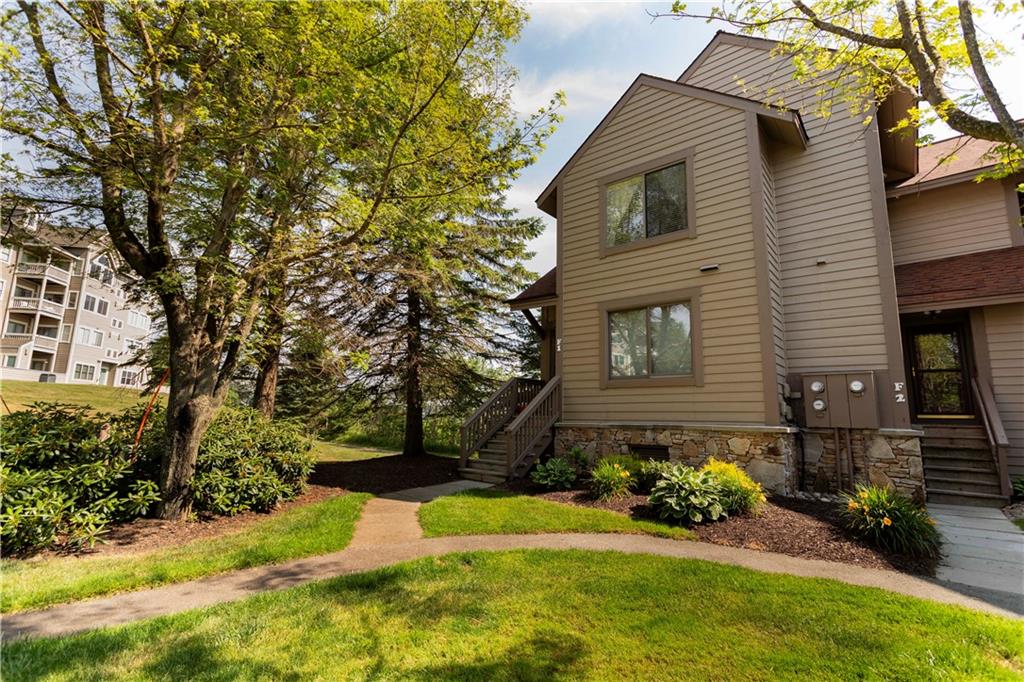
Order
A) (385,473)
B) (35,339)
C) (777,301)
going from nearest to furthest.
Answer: (777,301), (385,473), (35,339)

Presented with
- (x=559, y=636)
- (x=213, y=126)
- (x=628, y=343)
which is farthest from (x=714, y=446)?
(x=213, y=126)

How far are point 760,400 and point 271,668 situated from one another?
24.0ft

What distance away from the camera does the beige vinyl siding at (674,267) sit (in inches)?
302

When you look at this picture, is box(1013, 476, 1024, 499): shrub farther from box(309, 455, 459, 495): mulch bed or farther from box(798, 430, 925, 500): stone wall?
box(309, 455, 459, 495): mulch bed

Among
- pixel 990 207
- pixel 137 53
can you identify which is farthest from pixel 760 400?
pixel 137 53

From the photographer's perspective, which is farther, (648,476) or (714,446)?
(714,446)

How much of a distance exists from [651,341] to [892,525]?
15.1ft

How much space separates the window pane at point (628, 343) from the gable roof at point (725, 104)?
154 inches

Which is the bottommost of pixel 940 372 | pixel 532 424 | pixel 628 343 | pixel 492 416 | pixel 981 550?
pixel 981 550

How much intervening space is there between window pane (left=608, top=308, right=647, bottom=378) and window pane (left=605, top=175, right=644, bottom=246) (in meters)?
1.63

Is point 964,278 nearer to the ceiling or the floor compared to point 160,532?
nearer to the ceiling

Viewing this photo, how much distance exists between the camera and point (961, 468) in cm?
760

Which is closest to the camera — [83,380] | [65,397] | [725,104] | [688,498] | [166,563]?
[166,563]

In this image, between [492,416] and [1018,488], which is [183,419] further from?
[1018,488]
